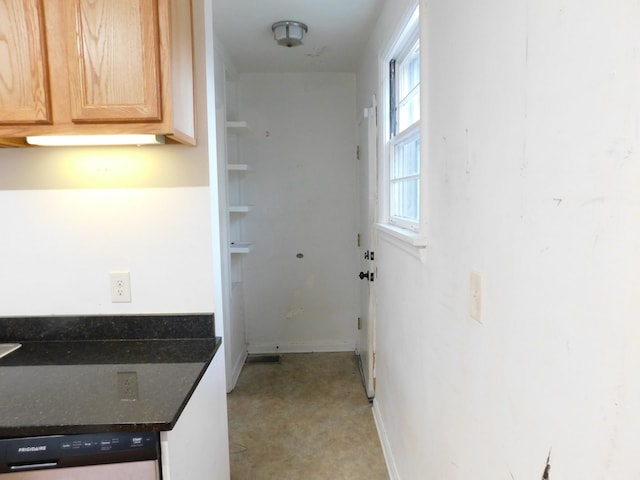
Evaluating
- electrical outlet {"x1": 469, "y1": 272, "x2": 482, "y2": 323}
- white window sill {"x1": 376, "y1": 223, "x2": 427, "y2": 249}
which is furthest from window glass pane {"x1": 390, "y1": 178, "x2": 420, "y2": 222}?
electrical outlet {"x1": 469, "y1": 272, "x2": 482, "y2": 323}

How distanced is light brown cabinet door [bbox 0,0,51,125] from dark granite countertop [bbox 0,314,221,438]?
79 cm

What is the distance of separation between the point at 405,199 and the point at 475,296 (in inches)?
43.5

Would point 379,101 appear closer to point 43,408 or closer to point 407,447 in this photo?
point 407,447

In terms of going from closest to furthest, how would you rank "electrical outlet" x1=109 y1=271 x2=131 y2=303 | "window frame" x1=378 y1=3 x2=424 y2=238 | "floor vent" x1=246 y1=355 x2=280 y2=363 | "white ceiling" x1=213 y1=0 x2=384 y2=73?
"electrical outlet" x1=109 y1=271 x2=131 y2=303
"window frame" x1=378 y1=3 x2=424 y2=238
"white ceiling" x1=213 y1=0 x2=384 y2=73
"floor vent" x1=246 y1=355 x2=280 y2=363

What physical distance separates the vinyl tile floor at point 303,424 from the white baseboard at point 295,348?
0.75ft

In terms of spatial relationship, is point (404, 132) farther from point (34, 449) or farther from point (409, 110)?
point (34, 449)

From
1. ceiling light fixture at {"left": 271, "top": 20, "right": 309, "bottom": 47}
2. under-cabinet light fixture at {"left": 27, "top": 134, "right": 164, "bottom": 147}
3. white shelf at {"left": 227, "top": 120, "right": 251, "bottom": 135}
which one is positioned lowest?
under-cabinet light fixture at {"left": 27, "top": 134, "right": 164, "bottom": 147}

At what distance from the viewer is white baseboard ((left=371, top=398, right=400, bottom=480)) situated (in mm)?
1976

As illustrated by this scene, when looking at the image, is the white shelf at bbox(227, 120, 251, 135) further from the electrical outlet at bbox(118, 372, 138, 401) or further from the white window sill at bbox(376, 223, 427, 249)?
the electrical outlet at bbox(118, 372, 138, 401)

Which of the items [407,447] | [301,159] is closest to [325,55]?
[301,159]

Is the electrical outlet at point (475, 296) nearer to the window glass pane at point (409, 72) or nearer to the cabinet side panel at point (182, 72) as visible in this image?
the cabinet side panel at point (182, 72)

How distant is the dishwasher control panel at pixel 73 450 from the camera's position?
38.8 inches

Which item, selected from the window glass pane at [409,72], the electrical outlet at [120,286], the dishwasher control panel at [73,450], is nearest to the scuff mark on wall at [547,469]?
the dishwasher control panel at [73,450]

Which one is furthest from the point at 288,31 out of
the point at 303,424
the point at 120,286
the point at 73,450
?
the point at 303,424
